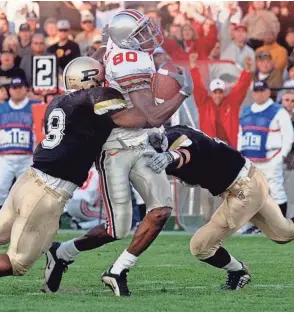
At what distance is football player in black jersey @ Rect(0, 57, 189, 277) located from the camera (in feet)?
20.5

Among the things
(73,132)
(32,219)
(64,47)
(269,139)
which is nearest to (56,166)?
(73,132)

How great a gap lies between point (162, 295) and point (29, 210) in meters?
0.93

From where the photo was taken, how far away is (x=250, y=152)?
11.9 metres

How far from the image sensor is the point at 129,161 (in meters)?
6.70

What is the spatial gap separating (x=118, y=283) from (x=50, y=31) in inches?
309

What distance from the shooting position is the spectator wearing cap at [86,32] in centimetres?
1377

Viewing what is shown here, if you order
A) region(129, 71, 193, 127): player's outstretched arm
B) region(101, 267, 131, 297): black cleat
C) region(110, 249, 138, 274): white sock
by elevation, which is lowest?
region(101, 267, 131, 297): black cleat

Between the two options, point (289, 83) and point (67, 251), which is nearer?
point (67, 251)

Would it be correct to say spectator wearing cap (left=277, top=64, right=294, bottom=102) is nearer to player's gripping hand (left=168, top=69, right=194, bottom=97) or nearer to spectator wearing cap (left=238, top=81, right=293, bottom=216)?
spectator wearing cap (left=238, top=81, right=293, bottom=216)

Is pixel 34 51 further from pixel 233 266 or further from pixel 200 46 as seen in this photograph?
pixel 233 266

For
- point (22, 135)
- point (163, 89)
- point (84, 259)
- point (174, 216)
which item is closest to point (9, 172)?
point (22, 135)

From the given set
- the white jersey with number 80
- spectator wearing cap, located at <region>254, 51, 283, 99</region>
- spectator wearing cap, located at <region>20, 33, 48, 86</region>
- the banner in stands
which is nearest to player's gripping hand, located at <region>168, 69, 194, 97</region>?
the white jersey with number 80

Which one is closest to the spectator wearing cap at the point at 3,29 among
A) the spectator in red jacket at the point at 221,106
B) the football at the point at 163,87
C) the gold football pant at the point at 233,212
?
the spectator in red jacket at the point at 221,106

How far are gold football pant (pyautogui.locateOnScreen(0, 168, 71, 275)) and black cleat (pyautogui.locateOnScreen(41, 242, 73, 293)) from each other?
1.39 ft
